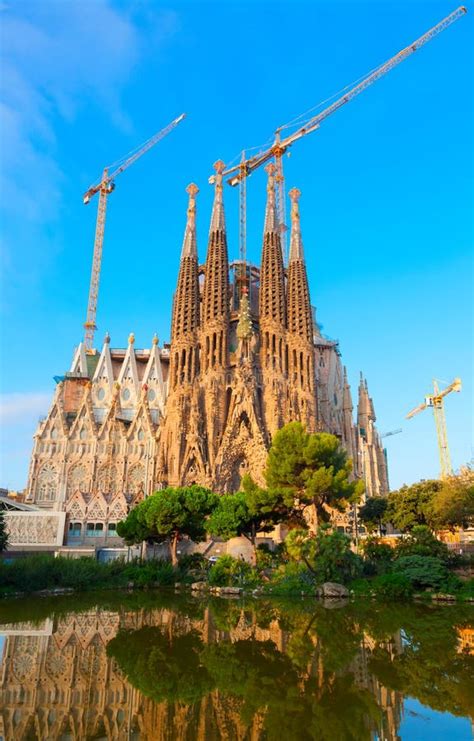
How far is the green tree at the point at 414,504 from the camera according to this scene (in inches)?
1241

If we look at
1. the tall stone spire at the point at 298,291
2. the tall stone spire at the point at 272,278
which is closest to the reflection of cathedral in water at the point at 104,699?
the tall stone spire at the point at 272,278

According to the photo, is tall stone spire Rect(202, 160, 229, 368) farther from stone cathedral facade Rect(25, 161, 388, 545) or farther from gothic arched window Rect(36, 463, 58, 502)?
gothic arched window Rect(36, 463, 58, 502)

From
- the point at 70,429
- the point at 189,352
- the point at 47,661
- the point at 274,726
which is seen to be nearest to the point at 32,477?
the point at 70,429

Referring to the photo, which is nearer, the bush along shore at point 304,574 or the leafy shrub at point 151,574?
the bush along shore at point 304,574

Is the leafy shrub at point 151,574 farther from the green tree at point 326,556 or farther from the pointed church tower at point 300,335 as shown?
the pointed church tower at point 300,335

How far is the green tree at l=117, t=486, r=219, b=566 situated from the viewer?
77.5 ft

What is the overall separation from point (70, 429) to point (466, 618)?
3733 cm

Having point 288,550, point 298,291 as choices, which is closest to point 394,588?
point 288,550

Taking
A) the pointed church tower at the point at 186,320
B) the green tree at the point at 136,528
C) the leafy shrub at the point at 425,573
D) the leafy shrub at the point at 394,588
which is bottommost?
the leafy shrub at the point at 394,588

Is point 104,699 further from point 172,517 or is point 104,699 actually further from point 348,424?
point 348,424

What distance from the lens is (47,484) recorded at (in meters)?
43.2

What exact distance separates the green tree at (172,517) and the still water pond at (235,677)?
10130 millimetres

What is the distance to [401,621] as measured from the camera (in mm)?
13031

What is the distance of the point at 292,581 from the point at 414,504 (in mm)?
15537
